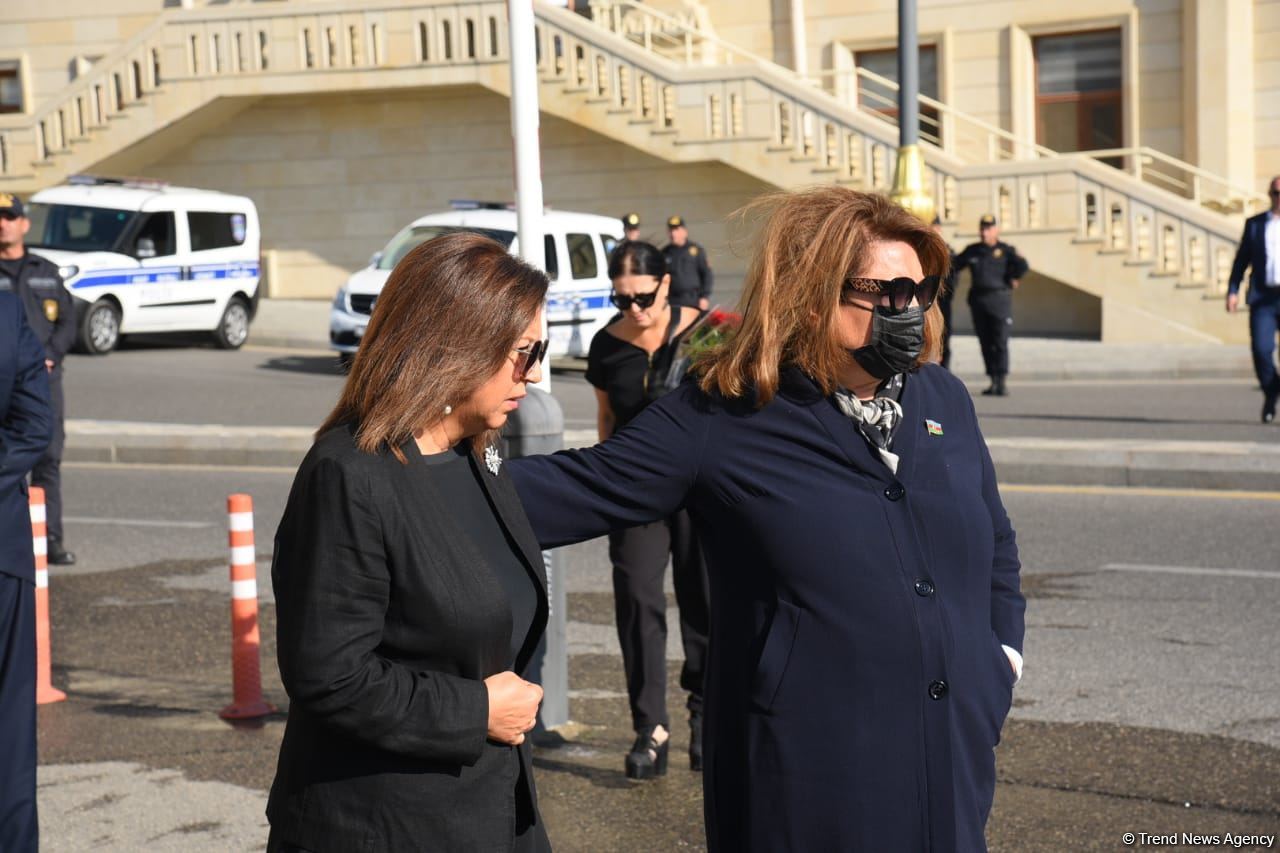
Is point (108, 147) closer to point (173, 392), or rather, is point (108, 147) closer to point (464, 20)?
point (464, 20)

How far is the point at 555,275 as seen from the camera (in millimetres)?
20453

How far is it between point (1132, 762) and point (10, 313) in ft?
12.3

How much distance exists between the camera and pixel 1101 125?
28.2 meters

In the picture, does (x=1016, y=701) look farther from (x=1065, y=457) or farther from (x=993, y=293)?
(x=993, y=293)

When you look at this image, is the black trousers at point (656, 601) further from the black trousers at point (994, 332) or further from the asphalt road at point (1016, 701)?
the black trousers at point (994, 332)

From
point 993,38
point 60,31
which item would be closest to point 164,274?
point 60,31

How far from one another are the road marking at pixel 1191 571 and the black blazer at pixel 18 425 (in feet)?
19.3

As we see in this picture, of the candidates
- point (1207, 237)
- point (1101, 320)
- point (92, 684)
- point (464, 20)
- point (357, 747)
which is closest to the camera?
point (357, 747)

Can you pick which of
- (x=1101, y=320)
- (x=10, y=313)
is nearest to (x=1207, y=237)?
(x=1101, y=320)

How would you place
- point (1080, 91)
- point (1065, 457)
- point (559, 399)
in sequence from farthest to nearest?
point (1080, 91) → point (559, 399) → point (1065, 457)

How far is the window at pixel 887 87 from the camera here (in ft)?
94.1

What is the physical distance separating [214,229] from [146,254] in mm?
1526

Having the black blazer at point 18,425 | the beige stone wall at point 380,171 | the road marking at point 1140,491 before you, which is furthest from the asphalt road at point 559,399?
the black blazer at point 18,425

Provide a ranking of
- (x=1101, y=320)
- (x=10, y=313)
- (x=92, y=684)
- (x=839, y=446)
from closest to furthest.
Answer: (x=839, y=446), (x=10, y=313), (x=92, y=684), (x=1101, y=320)
